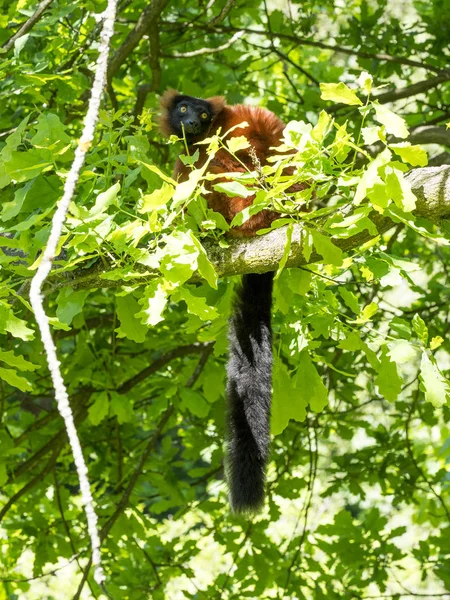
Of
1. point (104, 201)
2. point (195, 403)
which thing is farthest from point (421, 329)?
point (195, 403)

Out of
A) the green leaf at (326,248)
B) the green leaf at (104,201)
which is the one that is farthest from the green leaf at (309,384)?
the green leaf at (104,201)

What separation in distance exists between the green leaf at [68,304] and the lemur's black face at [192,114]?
6.44 ft

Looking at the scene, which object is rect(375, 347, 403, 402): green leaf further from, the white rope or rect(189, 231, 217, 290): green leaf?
the white rope

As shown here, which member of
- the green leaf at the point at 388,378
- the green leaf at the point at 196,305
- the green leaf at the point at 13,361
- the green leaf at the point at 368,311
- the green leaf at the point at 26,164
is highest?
the green leaf at the point at 26,164

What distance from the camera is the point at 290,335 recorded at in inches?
126

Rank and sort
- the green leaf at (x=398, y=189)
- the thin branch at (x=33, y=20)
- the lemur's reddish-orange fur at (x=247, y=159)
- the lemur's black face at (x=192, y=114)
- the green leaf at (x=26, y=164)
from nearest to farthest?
1. the green leaf at (x=398, y=189)
2. the green leaf at (x=26, y=164)
3. the thin branch at (x=33, y=20)
4. the lemur's reddish-orange fur at (x=247, y=159)
5. the lemur's black face at (x=192, y=114)

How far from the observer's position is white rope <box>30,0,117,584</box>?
1245mm

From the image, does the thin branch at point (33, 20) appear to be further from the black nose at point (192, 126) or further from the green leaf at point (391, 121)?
the green leaf at point (391, 121)

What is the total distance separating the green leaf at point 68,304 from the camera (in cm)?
262

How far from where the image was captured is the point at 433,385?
2.60m

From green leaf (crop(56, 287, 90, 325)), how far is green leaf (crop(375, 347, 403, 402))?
105 centimetres

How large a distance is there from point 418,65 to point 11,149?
11.0 feet

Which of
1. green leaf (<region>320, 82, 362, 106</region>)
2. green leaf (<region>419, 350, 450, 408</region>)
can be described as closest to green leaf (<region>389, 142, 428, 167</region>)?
green leaf (<region>320, 82, 362, 106</region>)

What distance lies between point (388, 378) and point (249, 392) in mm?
691
